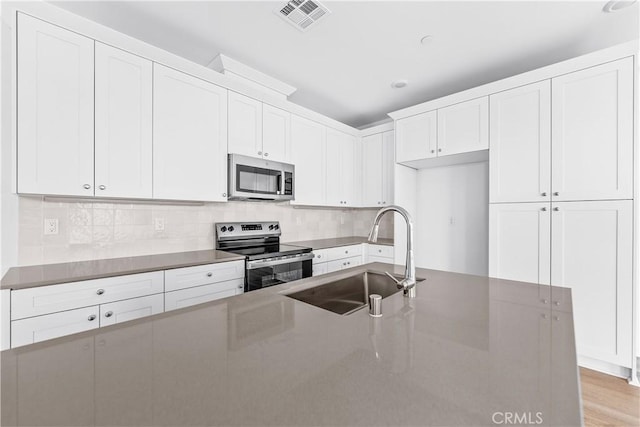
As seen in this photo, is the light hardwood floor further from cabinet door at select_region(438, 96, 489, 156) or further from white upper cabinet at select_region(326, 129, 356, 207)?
white upper cabinet at select_region(326, 129, 356, 207)

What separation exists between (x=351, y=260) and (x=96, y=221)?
259 cm

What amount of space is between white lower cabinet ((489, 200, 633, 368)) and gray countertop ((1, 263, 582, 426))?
1757 millimetres

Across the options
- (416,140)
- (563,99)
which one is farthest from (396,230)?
(563,99)

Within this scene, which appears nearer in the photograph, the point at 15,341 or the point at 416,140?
the point at 15,341

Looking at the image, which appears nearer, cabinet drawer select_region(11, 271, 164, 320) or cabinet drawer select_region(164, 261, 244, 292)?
cabinet drawer select_region(11, 271, 164, 320)

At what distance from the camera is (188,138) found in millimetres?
2248

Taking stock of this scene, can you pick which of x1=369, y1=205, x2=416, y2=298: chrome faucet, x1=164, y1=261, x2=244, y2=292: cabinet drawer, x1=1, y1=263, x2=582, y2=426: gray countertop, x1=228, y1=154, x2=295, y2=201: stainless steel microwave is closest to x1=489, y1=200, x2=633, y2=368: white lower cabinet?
x1=369, y1=205, x2=416, y2=298: chrome faucet

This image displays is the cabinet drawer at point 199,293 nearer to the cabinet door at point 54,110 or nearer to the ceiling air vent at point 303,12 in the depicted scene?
the cabinet door at point 54,110

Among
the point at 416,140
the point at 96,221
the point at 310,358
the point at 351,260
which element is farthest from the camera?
the point at 351,260

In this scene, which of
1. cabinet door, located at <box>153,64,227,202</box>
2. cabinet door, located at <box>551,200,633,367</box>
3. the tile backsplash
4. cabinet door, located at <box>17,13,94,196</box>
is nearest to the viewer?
cabinet door, located at <box>17,13,94,196</box>

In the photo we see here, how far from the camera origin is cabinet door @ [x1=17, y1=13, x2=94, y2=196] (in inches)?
62.3

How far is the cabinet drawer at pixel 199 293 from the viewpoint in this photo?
1857 mm

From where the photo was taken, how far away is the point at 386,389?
20.7 inches

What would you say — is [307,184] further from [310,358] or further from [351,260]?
[310,358]
